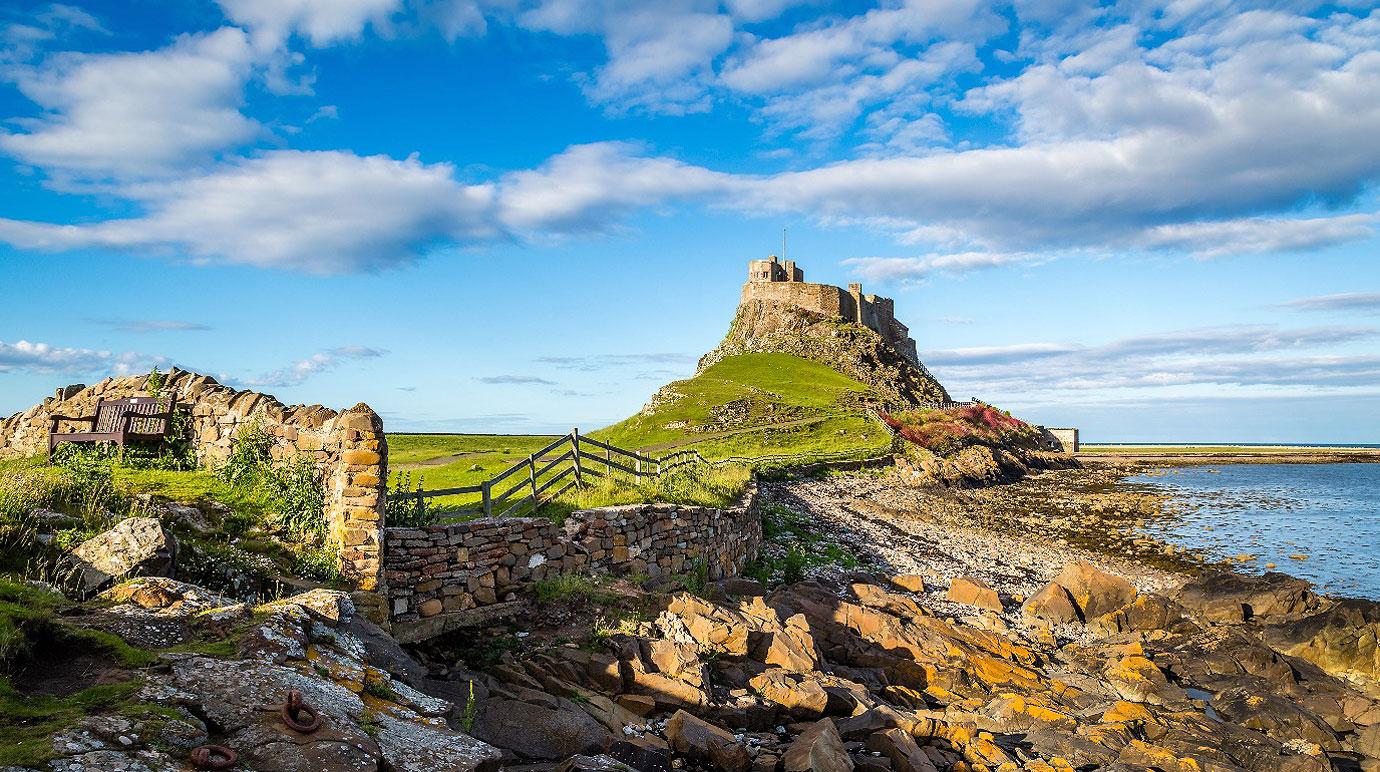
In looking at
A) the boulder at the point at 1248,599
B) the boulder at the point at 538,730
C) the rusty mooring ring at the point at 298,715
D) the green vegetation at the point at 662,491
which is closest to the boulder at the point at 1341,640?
the boulder at the point at 1248,599

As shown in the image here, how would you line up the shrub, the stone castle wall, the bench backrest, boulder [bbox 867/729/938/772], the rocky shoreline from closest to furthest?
the rocky shoreline, boulder [bbox 867/729/938/772], the shrub, the bench backrest, the stone castle wall

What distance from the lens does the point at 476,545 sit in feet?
45.5

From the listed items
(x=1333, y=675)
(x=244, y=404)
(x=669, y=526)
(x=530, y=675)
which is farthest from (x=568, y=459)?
(x=1333, y=675)

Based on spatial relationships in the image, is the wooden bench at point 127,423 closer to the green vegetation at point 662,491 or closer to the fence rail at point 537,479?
the fence rail at point 537,479

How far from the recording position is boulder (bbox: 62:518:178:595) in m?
8.24

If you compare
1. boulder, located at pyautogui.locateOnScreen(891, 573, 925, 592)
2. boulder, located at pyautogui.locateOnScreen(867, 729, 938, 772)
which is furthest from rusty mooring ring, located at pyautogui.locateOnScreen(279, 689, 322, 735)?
boulder, located at pyautogui.locateOnScreen(891, 573, 925, 592)

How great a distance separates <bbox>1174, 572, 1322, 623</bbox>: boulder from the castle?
74588 millimetres

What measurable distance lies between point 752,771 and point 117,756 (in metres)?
6.51

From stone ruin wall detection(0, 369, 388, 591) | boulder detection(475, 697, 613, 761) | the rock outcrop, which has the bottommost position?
boulder detection(475, 697, 613, 761)

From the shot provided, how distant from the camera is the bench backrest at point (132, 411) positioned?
1600 cm

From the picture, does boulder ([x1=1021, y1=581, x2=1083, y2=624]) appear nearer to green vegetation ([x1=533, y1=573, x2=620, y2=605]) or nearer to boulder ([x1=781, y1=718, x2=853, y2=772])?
green vegetation ([x1=533, y1=573, x2=620, y2=605])

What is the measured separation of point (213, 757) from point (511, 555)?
968 cm

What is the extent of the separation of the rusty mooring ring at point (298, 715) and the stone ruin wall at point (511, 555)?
23.1 feet

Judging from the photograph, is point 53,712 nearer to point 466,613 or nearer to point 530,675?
point 530,675
